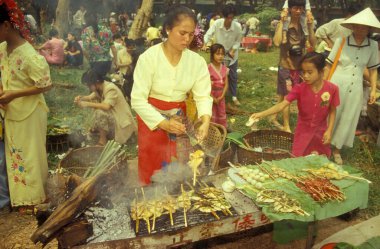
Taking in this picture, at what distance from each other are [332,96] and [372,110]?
291 cm

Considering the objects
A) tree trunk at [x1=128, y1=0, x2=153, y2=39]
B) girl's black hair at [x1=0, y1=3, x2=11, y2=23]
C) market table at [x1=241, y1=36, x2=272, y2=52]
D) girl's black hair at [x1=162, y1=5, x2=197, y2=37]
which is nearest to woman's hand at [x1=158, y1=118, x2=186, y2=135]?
girl's black hair at [x1=162, y1=5, x2=197, y2=37]

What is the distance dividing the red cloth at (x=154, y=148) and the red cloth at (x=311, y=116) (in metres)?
2.24

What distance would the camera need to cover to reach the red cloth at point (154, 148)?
13.6 ft

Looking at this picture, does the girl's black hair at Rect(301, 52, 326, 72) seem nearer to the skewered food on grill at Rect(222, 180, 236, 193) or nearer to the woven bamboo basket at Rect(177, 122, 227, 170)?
the woven bamboo basket at Rect(177, 122, 227, 170)

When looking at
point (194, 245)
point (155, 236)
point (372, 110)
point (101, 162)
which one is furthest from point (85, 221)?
point (372, 110)

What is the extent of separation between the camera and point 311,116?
A: 564cm

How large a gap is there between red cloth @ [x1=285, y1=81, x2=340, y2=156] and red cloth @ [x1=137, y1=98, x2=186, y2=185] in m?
2.24

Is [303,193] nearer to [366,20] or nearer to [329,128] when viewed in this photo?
[329,128]

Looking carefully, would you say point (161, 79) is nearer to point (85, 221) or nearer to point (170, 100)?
point (170, 100)

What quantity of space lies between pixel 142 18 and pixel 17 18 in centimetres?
719

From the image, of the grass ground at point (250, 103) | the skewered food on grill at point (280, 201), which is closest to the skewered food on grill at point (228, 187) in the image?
the skewered food on grill at point (280, 201)

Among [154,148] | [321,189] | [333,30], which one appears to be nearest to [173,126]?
[154,148]

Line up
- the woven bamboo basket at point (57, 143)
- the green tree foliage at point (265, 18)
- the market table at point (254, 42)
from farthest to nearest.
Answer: the green tree foliage at point (265, 18) → the market table at point (254, 42) → the woven bamboo basket at point (57, 143)

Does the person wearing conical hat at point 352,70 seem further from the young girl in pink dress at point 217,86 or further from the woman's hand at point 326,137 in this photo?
the young girl in pink dress at point 217,86
